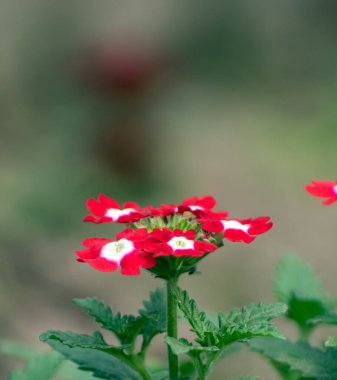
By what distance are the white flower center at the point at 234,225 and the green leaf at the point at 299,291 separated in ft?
0.95

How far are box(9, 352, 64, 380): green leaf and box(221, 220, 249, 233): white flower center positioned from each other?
1.28ft

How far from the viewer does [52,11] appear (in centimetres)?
525

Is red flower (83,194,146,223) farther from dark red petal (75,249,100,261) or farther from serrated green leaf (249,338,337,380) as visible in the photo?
serrated green leaf (249,338,337,380)

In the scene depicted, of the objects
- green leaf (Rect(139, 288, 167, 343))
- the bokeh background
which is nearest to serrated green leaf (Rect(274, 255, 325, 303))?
green leaf (Rect(139, 288, 167, 343))

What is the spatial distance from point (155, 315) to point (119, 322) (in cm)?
4

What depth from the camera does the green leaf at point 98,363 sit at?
0.90 m

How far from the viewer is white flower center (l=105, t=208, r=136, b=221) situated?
91 centimetres

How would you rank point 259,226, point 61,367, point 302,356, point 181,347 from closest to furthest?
point 181,347
point 259,226
point 302,356
point 61,367

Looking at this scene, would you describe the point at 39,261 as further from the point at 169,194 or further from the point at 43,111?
the point at 43,111

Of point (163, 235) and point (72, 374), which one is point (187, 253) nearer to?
point (163, 235)

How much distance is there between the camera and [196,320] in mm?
800

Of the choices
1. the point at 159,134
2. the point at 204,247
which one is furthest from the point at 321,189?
the point at 159,134

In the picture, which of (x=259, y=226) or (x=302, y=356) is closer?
(x=259, y=226)

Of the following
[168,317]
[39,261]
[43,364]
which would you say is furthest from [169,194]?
[168,317]
